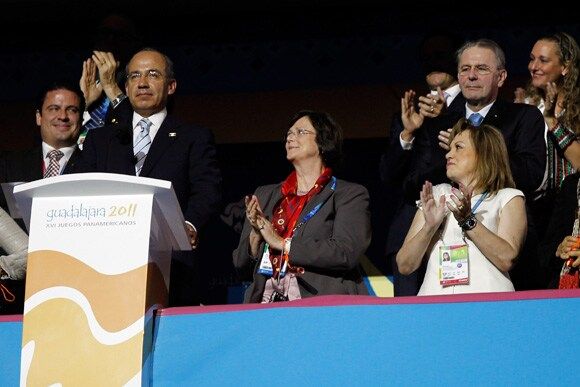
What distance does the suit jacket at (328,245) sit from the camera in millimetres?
5180

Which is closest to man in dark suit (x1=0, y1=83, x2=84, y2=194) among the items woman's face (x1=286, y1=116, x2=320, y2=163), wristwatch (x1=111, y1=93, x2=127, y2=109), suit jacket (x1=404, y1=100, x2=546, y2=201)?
wristwatch (x1=111, y1=93, x2=127, y2=109)

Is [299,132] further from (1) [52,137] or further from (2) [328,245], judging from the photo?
(1) [52,137]

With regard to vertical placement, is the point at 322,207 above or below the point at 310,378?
above

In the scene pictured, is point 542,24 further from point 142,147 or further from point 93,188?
point 93,188

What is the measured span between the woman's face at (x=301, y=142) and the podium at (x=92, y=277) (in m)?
1.53

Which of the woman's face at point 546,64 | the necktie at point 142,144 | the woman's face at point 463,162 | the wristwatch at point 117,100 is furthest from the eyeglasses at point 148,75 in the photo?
the woman's face at point 546,64

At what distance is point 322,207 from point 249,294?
0.49m

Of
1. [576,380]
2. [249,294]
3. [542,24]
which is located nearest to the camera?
[576,380]

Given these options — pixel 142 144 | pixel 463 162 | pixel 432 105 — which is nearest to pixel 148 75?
pixel 142 144

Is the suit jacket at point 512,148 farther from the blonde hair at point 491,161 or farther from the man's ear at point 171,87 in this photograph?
the man's ear at point 171,87

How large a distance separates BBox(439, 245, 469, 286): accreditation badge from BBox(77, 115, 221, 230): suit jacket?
3.34 feet

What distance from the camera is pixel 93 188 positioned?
13.6ft

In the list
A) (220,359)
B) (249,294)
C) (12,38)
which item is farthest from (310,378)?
(12,38)

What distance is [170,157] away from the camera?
212 inches
